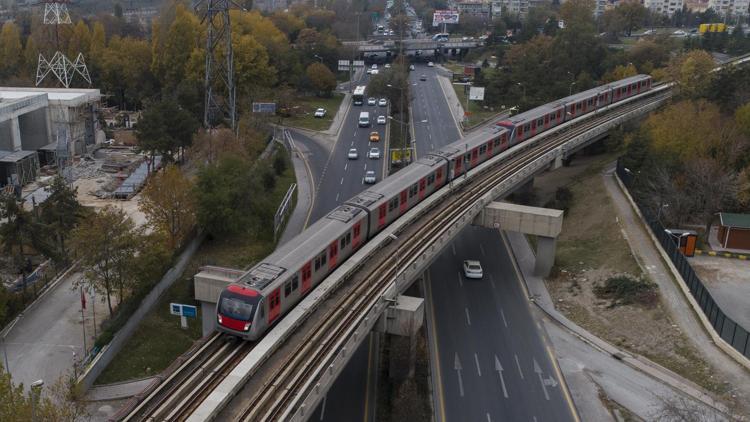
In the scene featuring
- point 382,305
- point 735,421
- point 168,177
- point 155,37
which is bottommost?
point 735,421

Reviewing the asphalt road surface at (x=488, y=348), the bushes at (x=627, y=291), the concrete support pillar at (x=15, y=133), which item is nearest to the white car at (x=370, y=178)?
the asphalt road surface at (x=488, y=348)

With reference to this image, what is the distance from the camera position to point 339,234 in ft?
137

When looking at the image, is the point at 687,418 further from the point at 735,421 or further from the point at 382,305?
the point at 382,305

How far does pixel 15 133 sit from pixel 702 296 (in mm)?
72387

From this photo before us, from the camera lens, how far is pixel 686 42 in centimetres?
14412

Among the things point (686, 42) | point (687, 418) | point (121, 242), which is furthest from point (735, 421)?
point (686, 42)

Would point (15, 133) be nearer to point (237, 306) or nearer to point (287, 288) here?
point (287, 288)

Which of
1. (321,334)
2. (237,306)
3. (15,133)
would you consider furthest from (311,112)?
(237,306)

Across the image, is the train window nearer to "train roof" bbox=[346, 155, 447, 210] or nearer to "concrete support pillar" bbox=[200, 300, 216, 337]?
"concrete support pillar" bbox=[200, 300, 216, 337]

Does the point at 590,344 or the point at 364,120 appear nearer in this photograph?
the point at 590,344

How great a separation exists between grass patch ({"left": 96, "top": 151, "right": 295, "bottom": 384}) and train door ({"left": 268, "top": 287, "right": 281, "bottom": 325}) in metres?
10.8

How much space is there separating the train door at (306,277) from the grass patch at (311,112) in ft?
219

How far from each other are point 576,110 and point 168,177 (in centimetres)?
5149

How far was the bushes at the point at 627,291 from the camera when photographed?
49250mm
